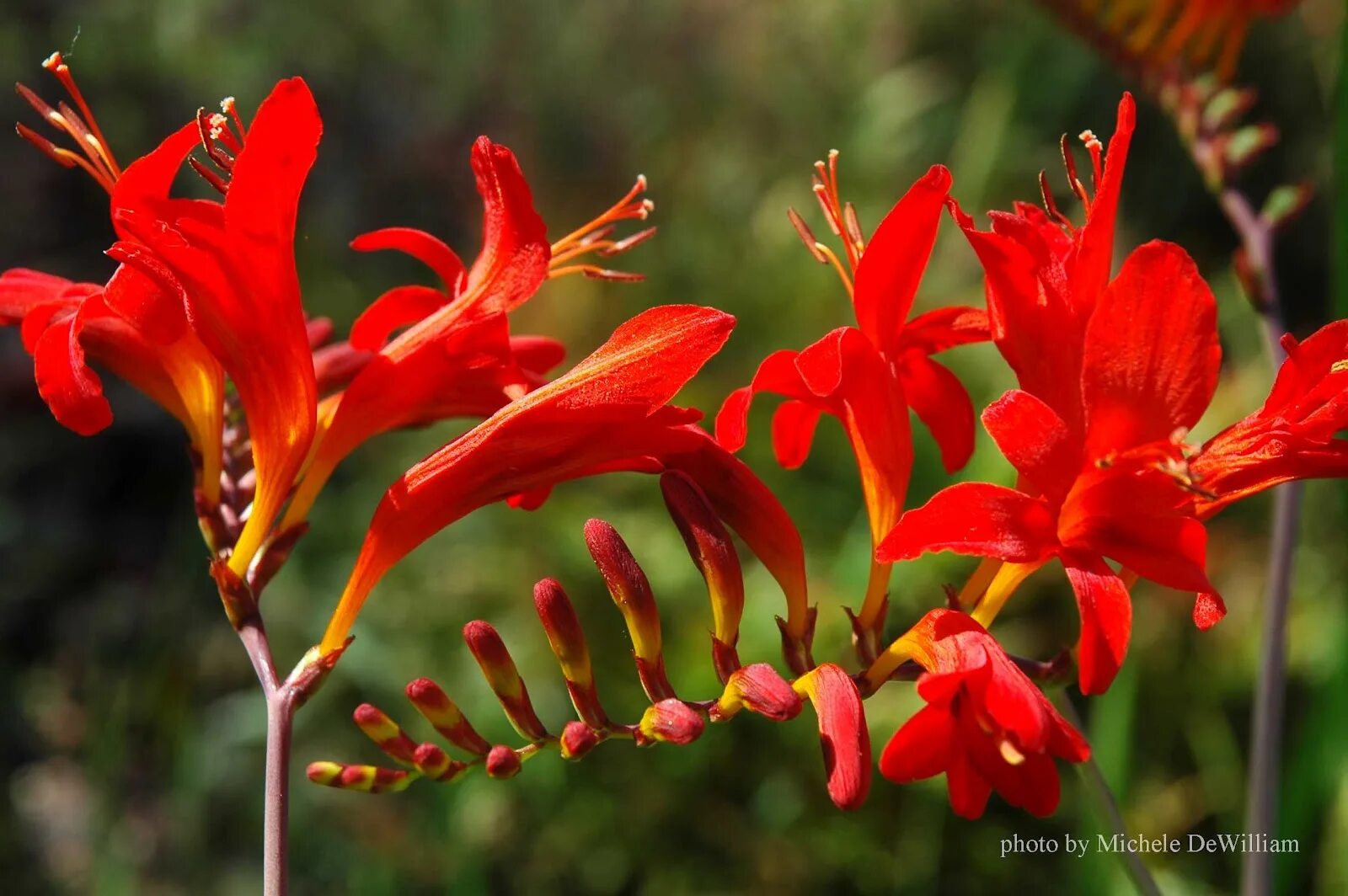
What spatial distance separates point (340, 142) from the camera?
13.9 ft

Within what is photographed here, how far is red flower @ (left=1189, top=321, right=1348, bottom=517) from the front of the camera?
0.74 m

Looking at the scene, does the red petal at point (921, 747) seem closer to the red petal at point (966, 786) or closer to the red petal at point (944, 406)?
the red petal at point (966, 786)

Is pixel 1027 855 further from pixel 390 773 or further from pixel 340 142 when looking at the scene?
pixel 340 142

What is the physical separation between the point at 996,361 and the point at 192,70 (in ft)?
8.75

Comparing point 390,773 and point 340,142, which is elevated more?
point 390,773

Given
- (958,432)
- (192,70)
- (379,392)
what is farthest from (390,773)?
(192,70)

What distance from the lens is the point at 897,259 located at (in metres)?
0.83

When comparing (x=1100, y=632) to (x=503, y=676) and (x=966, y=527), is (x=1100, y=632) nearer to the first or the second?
(x=966, y=527)

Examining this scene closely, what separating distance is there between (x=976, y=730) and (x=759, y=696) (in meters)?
0.14

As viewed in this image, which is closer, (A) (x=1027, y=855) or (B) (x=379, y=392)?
(B) (x=379, y=392)

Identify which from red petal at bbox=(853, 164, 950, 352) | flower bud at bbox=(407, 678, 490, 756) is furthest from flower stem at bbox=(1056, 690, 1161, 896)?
flower bud at bbox=(407, 678, 490, 756)

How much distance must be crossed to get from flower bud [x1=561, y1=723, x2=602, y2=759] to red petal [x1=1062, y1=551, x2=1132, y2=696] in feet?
1.06

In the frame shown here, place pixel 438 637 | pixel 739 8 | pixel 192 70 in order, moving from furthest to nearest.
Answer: pixel 739 8 → pixel 192 70 → pixel 438 637

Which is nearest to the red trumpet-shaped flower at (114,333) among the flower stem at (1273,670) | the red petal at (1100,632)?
the red petal at (1100,632)
